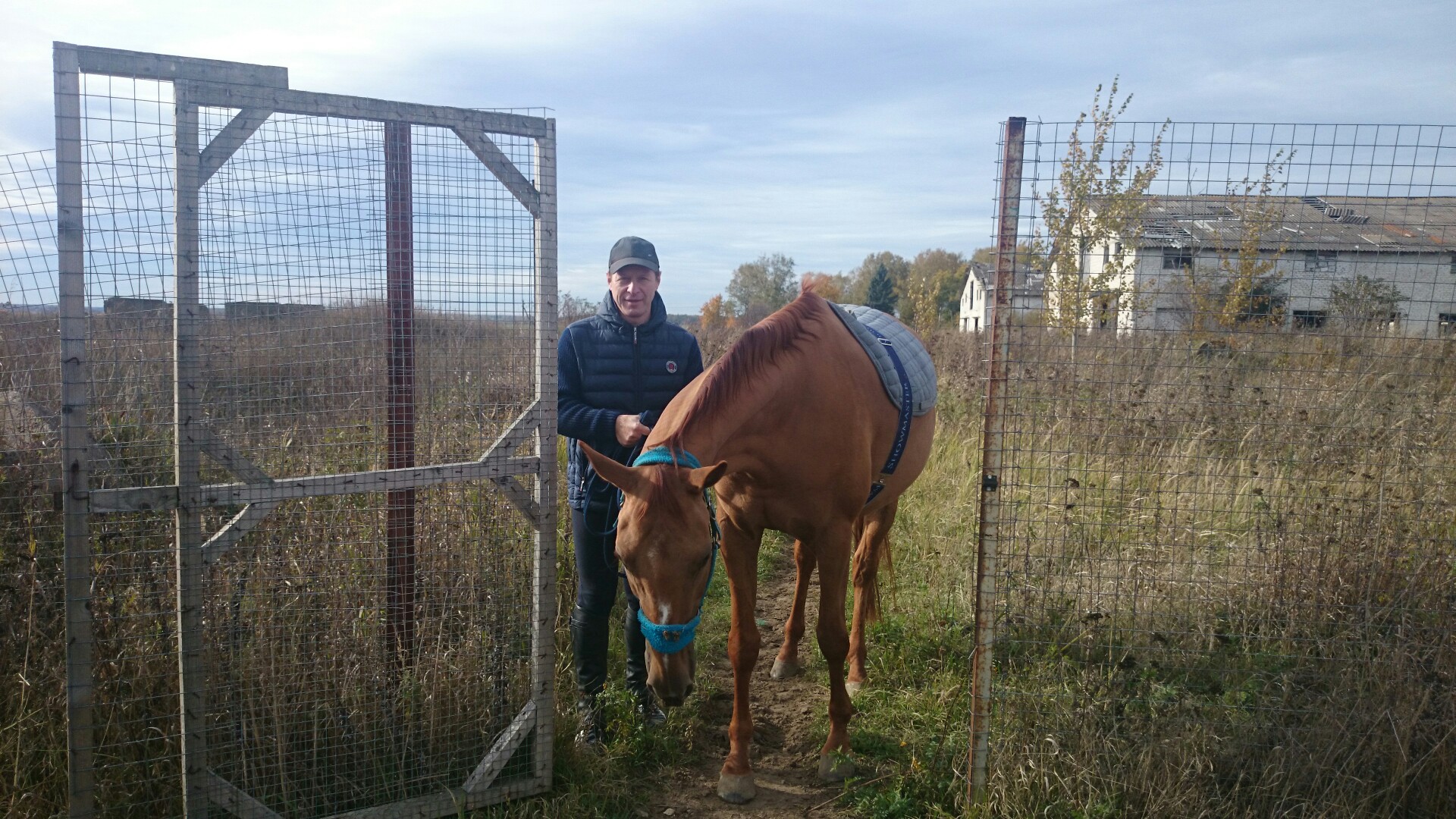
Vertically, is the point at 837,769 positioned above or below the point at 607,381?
below

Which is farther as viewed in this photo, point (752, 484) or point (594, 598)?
point (594, 598)

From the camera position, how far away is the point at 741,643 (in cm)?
343

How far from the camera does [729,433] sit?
3.03m

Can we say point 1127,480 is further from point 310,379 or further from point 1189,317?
point 310,379

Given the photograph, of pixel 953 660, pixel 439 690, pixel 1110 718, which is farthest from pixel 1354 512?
pixel 439 690

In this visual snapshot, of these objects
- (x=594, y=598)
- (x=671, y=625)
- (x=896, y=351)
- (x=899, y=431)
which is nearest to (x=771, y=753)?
(x=594, y=598)

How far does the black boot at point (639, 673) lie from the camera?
369 cm

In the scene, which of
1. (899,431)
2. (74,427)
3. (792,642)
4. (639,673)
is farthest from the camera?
(792,642)

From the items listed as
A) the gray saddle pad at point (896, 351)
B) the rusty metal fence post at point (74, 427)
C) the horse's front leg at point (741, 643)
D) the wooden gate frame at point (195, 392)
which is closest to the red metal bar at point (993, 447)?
the gray saddle pad at point (896, 351)

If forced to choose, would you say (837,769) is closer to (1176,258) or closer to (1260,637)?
(1260,637)

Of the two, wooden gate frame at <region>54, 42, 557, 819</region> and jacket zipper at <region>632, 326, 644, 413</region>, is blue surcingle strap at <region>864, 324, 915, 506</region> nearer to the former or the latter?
jacket zipper at <region>632, 326, 644, 413</region>

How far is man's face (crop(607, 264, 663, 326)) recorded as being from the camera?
11.5 ft

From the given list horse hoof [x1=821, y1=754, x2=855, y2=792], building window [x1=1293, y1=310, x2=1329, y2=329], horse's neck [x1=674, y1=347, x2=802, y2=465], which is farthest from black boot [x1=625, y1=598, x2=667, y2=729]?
building window [x1=1293, y1=310, x2=1329, y2=329]

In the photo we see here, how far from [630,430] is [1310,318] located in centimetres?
275
